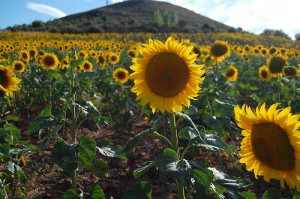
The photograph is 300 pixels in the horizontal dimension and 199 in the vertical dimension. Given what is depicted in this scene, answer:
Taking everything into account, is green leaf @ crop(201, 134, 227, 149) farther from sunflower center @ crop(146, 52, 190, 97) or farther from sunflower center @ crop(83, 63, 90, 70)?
sunflower center @ crop(83, 63, 90, 70)

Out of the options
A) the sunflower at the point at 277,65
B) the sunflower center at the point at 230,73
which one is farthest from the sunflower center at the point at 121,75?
the sunflower at the point at 277,65

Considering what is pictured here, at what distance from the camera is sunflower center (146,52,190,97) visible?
6.12 feet

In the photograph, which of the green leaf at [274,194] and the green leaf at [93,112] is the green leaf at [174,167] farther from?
the green leaf at [93,112]

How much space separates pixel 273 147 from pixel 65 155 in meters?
1.45

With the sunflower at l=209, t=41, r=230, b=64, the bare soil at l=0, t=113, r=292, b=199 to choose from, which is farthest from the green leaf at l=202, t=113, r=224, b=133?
the sunflower at l=209, t=41, r=230, b=64

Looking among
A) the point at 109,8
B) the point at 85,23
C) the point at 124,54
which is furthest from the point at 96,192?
the point at 109,8

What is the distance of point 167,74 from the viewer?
6.03 ft

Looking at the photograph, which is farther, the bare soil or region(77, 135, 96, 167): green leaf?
the bare soil

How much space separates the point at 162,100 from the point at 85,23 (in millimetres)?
36972

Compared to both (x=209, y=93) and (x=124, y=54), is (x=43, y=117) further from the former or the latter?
(x=124, y=54)

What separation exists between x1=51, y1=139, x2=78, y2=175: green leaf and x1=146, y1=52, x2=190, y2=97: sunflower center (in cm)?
79

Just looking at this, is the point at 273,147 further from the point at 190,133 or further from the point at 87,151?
the point at 87,151

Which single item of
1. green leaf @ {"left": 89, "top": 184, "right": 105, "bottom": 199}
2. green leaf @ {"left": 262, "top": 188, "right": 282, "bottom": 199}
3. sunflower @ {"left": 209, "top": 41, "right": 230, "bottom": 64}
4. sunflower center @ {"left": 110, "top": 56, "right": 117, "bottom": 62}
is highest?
sunflower @ {"left": 209, "top": 41, "right": 230, "bottom": 64}

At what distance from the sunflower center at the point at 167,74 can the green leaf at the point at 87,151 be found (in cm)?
64
